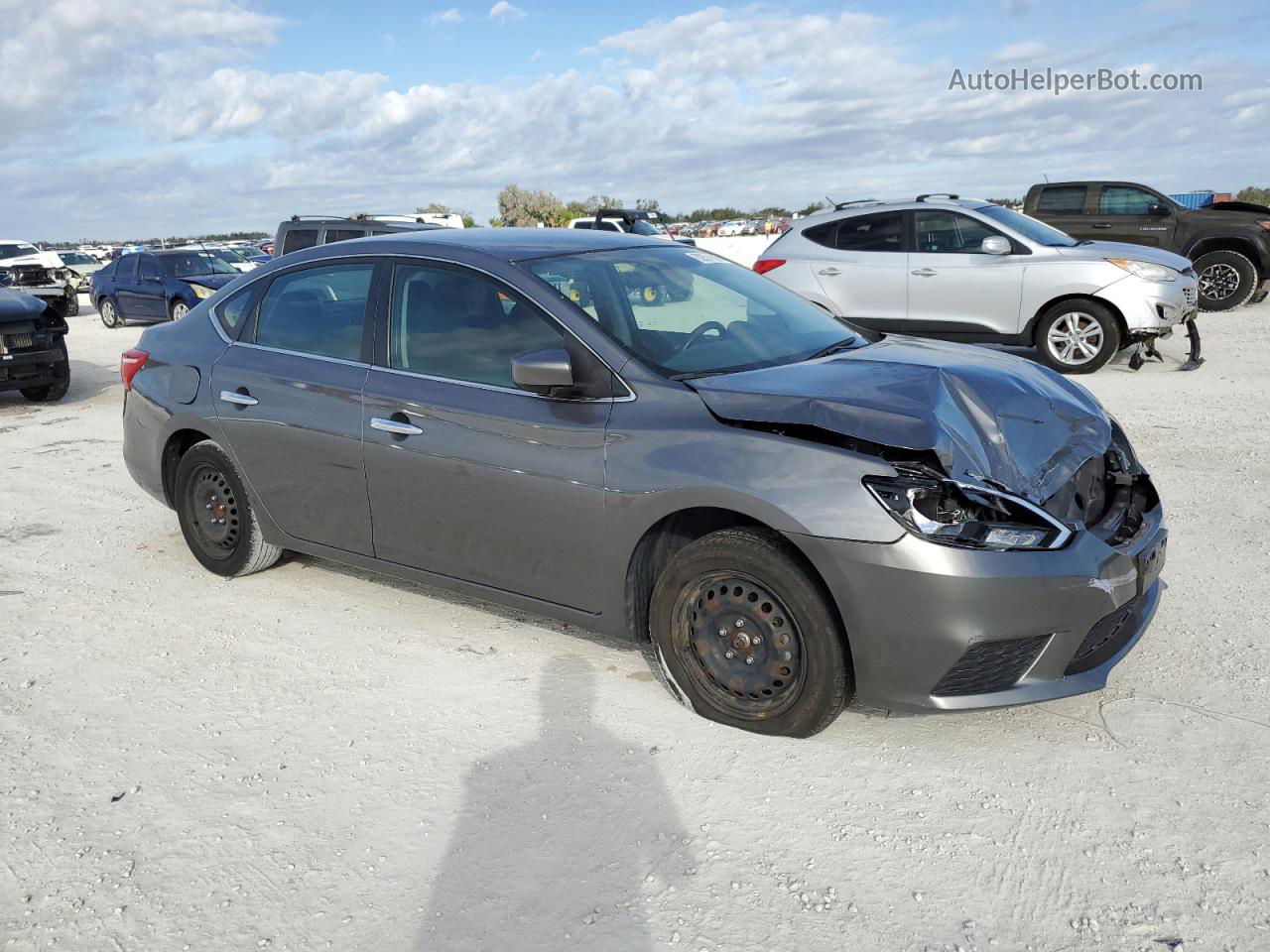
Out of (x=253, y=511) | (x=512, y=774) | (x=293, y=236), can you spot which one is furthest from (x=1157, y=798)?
(x=293, y=236)

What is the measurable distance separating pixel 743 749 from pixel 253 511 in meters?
2.80

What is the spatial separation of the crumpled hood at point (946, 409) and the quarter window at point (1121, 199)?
13.2m

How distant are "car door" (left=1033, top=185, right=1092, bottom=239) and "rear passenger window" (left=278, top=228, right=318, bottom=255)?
34.6ft

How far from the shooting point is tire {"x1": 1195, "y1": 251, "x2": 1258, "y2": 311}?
15.7 metres

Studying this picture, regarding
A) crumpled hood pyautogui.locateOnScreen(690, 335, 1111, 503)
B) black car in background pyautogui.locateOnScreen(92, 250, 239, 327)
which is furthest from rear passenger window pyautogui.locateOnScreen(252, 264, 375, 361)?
black car in background pyautogui.locateOnScreen(92, 250, 239, 327)

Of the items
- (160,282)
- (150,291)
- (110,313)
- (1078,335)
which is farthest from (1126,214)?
(110,313)

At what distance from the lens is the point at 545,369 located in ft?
12.5

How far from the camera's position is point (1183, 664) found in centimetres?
411

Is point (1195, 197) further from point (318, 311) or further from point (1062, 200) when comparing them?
point (318, 311)

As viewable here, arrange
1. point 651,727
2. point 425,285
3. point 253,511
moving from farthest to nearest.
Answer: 1. point 253,511
2. point 425,285
3. point 651,727

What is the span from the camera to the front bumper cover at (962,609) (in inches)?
126

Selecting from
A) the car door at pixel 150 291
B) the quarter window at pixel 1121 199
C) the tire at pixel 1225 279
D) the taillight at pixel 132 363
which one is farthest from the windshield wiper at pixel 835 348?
the car door at pixel 150 291

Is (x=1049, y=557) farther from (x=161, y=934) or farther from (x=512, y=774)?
(x=161, y=934)

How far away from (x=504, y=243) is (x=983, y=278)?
753cm
